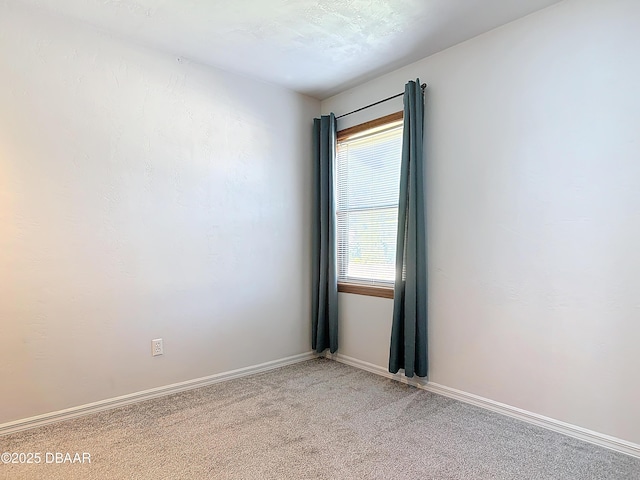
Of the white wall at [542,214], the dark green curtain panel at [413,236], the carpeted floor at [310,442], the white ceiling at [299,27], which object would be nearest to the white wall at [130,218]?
the white ceiling at [299,27]

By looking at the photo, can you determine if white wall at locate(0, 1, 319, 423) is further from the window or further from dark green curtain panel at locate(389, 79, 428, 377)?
dark green curtain panel at locate(389, 79, 428, 377)

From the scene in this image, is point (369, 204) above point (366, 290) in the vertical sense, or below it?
above

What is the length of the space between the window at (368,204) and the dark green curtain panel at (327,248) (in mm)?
106

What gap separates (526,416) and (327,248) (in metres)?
2.03

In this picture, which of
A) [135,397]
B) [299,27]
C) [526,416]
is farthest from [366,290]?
[299,27]

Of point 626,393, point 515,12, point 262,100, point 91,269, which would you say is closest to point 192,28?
point 262,100

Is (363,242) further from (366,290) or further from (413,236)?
(413,236)

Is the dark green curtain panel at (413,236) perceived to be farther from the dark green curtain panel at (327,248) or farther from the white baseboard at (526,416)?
the dark green curtain panel at (327,248)

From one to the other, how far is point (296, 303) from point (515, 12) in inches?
111

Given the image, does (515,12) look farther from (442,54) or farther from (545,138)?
(545,138)

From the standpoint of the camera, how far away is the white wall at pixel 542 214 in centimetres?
216

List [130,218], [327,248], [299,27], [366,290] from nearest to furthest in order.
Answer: [299,27], [130,218], [366,290], [327,248]

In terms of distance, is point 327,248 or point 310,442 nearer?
point 310,442

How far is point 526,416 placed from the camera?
2.49 meters
